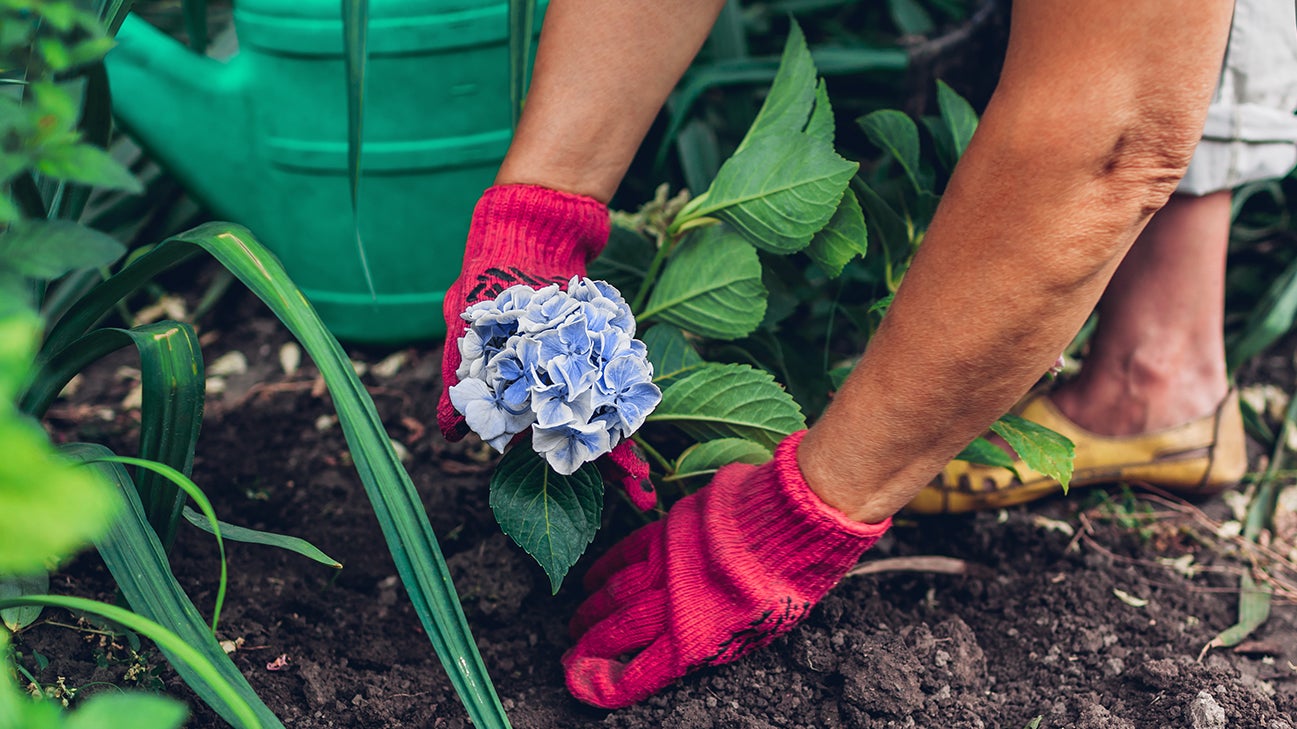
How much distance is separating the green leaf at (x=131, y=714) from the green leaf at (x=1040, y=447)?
0.94 metres

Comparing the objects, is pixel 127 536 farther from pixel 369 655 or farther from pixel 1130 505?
pixel 1130 505

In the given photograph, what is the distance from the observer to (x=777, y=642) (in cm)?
120

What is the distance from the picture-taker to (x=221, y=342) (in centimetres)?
195

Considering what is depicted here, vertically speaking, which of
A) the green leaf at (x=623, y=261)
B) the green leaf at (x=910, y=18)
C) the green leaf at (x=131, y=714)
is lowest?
the green leaf at (x=623, y=261)

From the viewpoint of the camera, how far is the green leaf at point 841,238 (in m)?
1.21

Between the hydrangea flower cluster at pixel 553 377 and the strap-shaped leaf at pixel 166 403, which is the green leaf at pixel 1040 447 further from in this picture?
the strap-shaped leaf at pixel 166 403

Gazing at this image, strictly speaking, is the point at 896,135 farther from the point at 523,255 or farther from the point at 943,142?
the point at 523,255

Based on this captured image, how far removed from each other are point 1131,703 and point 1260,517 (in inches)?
23.6

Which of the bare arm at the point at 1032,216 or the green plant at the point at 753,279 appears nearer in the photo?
the bare arm at the point at 1032,216

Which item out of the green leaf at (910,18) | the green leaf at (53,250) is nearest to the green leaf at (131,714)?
the green leaf at (53,250)

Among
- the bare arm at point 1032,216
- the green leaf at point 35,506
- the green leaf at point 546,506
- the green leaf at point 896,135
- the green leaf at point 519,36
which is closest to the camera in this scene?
the green leaf at point 35,506

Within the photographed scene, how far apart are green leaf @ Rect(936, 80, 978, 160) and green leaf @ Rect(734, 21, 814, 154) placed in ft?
0.72

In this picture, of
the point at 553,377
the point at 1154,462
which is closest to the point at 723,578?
the point at 553,377

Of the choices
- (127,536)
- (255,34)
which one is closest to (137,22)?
(255,34)
